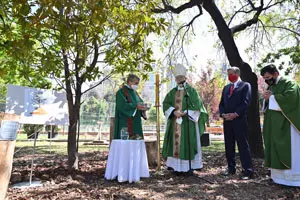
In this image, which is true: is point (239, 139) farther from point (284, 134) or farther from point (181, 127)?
point (181, 127)

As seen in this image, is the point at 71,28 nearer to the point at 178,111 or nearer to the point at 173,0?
the point at 178,111

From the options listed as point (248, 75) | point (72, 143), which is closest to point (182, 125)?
point (72, 143)

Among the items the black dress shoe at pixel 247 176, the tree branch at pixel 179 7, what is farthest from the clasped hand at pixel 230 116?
the tree branch at pixel 179 7

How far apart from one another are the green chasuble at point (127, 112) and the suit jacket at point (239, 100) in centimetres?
158

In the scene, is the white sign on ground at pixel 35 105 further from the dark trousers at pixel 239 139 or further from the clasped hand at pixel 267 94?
the clasped hand at pixel 267 94

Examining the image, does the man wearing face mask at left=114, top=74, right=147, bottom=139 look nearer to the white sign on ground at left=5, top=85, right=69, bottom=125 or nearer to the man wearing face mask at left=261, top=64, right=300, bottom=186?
the white sign on ground at left=5, top=85, right=69, bottom=125

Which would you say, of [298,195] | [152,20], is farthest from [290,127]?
[152,20]

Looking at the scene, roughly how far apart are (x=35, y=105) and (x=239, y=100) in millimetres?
3499

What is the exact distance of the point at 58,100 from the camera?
17.4 feet

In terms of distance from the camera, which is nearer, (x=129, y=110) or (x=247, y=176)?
(x=247, y=176)

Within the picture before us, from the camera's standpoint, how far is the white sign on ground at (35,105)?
457cm

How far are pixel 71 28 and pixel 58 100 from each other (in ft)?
5.33

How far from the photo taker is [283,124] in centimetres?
488

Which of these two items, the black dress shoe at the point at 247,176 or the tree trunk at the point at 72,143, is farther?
the tree trunk at the point at 72,143
